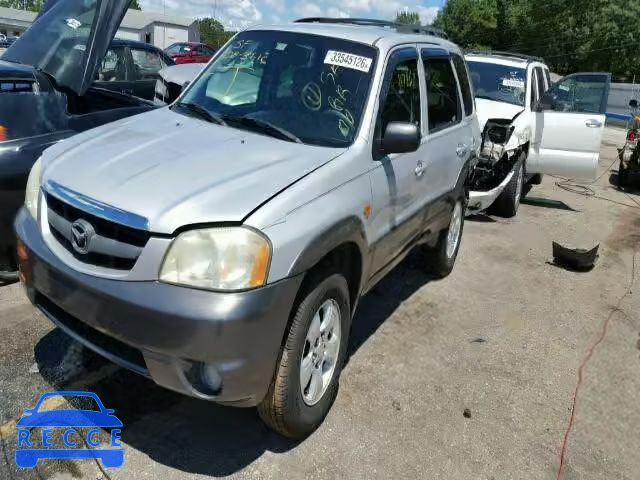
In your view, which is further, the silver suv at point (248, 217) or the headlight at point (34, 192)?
the headlight at point (34, 192)

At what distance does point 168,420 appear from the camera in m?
3.13

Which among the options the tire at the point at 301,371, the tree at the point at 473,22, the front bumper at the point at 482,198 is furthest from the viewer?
the tree at the point at 473,22

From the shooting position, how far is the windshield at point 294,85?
3424mm

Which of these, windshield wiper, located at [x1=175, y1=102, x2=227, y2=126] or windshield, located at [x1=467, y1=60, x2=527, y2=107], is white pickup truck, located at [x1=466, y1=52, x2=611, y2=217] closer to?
windshield, located at [x1=467, y1=60, x2=527, y2=107]

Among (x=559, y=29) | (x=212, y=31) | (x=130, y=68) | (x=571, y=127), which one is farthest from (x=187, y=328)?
(x=212, y=31)

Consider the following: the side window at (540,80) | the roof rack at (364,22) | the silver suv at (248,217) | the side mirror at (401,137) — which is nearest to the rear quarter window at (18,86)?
the silver suv at (248,217)

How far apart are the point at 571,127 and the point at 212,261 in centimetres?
703

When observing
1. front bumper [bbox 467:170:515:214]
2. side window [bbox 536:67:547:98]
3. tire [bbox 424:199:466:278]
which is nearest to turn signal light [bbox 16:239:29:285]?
tire [bbox 424:199:466:278]

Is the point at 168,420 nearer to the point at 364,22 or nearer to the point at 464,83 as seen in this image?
the point at 364,22

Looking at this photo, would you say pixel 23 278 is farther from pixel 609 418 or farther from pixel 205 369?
pixel 609 418

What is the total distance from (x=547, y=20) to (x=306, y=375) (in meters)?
62.0

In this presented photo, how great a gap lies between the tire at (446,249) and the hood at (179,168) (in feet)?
7.94

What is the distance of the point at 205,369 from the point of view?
8.10ft

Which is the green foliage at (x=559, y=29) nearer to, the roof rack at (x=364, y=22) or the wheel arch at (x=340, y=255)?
the roof rack at (x=364, y=22)
